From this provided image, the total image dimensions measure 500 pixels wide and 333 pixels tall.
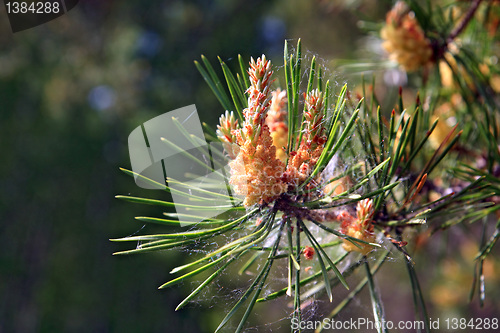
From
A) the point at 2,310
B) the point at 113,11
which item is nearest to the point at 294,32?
the point at 113,11

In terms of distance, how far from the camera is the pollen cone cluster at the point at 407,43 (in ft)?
1.72

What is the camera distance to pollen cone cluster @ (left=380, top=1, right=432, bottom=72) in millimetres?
525

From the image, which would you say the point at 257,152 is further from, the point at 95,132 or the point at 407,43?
the point at 95,132

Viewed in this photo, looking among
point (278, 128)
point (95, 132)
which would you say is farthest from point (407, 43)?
point (95, 132)

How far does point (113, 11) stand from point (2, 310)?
7.20 ft

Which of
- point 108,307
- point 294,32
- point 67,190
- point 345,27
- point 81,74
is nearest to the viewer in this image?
point 345,27

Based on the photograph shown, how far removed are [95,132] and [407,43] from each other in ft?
7.19

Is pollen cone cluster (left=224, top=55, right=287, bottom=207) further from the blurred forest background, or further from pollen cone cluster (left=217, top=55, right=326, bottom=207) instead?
the blurred forest background

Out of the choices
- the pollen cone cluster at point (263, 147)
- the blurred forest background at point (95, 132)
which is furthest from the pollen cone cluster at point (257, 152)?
the blurred forest background at point (95, 132)

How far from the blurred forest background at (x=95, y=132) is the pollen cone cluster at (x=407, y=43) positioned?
137 centimetres

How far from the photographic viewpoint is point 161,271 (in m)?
2.47

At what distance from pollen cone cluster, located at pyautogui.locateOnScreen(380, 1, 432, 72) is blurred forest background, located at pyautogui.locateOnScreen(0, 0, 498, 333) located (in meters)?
1.37

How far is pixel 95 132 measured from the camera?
239cm

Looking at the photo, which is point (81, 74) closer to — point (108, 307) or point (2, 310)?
point (108, 307)
